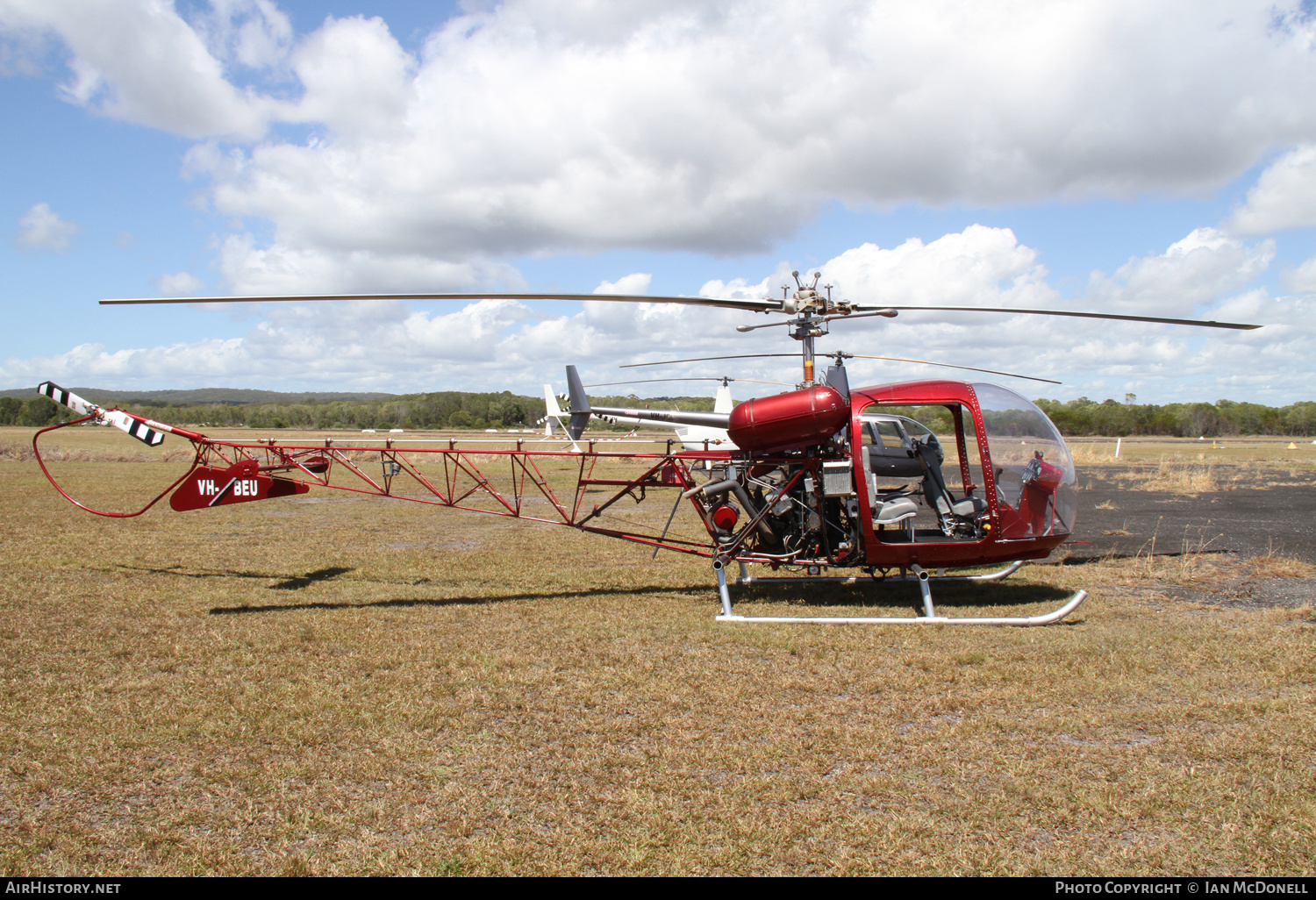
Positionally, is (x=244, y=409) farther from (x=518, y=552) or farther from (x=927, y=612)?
(x=927, y=612)

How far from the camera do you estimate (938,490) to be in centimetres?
838

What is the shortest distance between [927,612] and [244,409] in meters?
119

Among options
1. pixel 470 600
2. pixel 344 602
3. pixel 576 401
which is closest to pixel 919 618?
pixel 470 600

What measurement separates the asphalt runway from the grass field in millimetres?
1056

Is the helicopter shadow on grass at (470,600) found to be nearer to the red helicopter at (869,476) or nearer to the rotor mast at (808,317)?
the red helicopter at (869,476)

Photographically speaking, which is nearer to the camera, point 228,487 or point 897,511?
point 897,511

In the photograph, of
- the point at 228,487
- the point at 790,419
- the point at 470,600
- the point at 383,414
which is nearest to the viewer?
the point at 790,419

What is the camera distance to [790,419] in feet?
25.1

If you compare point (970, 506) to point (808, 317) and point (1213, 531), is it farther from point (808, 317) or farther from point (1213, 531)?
point (1213, 531)

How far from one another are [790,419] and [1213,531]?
1148 cm

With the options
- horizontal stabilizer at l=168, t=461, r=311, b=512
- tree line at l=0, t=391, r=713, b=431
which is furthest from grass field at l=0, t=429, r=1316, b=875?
tree line at l=0, t=391, r=713, b=431

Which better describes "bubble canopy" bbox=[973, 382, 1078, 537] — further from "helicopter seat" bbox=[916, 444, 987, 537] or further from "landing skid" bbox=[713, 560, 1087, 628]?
"landing skid" bbox=[713, 560, 1087, 628]

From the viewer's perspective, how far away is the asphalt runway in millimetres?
9203

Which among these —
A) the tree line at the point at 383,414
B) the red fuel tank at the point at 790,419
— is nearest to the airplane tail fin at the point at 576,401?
the red fuel tank at the point at 790,419
